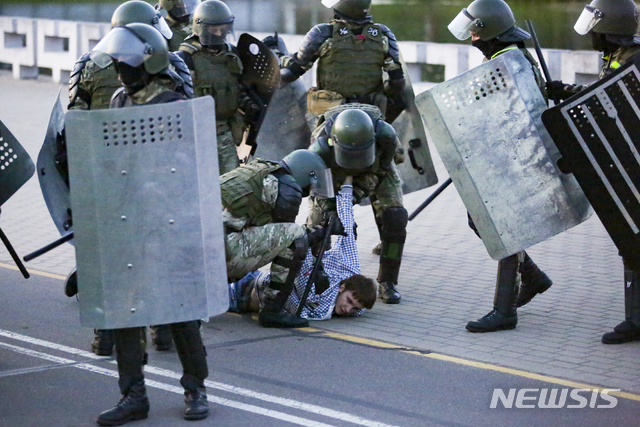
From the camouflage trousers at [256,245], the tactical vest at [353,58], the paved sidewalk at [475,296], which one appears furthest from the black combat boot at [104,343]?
the tactical vest at [353,58]

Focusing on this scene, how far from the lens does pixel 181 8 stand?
879cm

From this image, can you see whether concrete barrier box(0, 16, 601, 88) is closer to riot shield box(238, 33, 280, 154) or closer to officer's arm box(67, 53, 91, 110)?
riot shield box(238, 33, 280, 154)

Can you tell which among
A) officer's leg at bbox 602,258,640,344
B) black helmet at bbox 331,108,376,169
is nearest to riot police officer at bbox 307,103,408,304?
black helmet at bbox 331,108,376,169

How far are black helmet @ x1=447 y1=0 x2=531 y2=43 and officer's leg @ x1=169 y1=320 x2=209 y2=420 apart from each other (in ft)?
9.05

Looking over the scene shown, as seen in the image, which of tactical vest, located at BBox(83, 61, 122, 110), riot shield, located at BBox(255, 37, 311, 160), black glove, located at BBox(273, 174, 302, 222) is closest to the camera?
black glove, located at BBox(273, 174, 302, 222)

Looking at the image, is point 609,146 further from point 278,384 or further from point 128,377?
point 128,377

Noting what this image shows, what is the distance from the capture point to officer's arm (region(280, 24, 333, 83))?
8414mm

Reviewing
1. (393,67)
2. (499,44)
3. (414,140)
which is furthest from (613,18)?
(414,140)

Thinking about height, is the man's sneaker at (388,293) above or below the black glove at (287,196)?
below

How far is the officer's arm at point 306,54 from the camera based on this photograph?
8.41 metres

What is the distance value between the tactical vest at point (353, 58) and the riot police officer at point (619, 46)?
6.79 feet

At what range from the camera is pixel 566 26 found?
3189cm

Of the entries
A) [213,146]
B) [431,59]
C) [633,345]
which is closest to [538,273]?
[633,345]

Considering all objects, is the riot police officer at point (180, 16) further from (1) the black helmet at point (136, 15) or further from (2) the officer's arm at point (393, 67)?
(2) the officer's arm at point (393, 67)
